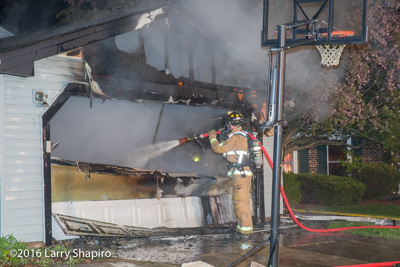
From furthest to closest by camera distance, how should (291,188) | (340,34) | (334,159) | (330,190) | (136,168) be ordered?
(334,159) → (330,190) → (291,188) → (136,168) → (340,34)

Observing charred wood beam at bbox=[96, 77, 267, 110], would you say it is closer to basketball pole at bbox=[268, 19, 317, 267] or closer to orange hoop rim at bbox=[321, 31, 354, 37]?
orange hoop rim at bbox=[321, 31, 354, 37]

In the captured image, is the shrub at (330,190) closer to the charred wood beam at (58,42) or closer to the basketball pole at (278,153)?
the charred wood beam at (58,42)

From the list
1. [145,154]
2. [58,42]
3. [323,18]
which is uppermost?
[323,18]

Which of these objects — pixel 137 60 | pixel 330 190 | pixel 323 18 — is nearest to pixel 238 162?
pixel 137 60

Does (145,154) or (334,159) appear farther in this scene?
(334,159)

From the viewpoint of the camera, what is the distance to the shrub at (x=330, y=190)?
1728 centimetres

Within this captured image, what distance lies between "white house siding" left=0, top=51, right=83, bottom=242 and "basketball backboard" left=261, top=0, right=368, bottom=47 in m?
3.66

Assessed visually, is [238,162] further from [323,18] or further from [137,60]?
[323,18]

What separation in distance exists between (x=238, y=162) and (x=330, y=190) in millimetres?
9196

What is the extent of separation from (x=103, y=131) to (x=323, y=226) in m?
5.35

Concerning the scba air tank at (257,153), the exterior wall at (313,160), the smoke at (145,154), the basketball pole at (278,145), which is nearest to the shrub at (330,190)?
the exterior wall at (313,160)

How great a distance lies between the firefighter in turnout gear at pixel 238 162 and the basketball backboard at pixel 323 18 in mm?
2268

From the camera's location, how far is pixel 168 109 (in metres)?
10.9

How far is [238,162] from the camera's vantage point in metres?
9.09
